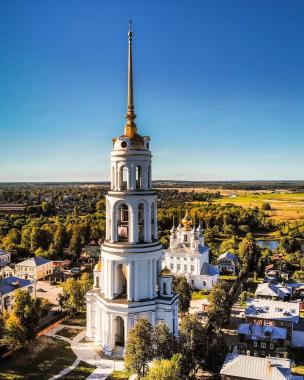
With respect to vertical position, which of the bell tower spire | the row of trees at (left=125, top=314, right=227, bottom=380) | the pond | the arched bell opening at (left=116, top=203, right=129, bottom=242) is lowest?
the pond

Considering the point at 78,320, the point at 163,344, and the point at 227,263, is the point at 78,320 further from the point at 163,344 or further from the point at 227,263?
the point at 227,263

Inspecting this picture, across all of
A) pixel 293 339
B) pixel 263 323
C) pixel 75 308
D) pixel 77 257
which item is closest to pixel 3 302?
pixel 75 308

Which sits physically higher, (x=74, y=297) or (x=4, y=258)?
(x=74, y=297)

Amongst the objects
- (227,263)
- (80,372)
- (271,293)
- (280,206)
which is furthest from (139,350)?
(280,206)

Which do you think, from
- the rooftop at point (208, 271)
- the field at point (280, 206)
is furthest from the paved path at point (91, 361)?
the field at point (280, 206)

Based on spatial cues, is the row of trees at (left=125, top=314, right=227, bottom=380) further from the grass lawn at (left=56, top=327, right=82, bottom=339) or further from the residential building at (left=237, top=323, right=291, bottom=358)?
the grass lawn at (left=56, top=327, right=82, bottom=339)

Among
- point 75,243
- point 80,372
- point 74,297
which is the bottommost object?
point 80,372

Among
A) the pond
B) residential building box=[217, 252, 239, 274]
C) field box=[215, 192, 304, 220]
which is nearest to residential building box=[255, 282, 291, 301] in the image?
residential building box=[217, 252, 239, 274]
